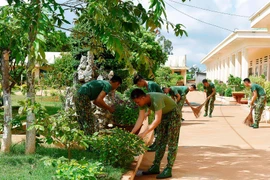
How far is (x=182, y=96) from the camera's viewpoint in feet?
40.2

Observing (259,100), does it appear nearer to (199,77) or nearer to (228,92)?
Result: (228,92)

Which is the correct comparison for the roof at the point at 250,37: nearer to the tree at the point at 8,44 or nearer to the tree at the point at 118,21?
the tree at the point at 118,21

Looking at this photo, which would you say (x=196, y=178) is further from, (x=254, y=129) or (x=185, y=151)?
(x=254, y=129)

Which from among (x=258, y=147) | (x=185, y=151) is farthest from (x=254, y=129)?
(x=185, y=151)

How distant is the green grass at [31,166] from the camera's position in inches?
181

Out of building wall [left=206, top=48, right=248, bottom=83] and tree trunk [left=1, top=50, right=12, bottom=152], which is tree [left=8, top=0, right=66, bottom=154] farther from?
building wall [left=206, top=48, right=248, bottom=83]

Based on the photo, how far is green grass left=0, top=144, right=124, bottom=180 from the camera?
459cm

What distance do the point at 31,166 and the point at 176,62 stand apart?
1772 inches

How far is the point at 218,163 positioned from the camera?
284 inches

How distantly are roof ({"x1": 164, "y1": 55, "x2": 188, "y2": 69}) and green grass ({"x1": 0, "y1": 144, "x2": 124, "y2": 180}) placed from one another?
43035 mm

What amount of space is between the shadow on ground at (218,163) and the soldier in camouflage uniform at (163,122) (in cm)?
22

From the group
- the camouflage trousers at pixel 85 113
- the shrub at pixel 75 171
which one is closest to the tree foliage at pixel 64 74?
the camouflage trousers at pixel 85 113

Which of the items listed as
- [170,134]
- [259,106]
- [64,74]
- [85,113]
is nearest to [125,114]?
Result: [85,113]

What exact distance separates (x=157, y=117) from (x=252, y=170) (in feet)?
7.15
